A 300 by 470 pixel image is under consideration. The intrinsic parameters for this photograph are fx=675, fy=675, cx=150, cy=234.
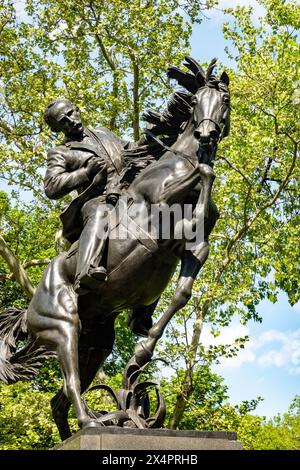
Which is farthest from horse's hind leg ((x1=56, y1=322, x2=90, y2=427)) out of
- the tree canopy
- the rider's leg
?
the tree canopy

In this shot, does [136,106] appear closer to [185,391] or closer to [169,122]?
[185,391]

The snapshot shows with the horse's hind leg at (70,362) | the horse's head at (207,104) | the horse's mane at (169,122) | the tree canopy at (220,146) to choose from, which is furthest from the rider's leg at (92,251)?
the tree canopy at (220,146)

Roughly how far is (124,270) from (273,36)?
14.5 meters

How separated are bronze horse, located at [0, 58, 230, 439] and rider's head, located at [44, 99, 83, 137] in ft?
2.09

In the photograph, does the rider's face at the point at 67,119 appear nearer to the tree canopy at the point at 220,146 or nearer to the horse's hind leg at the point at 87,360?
the horse's hind leg at the point at 87,360

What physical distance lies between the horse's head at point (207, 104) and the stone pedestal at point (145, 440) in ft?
7.51

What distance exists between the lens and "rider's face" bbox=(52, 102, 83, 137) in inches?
249

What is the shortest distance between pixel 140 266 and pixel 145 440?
1.40 metres

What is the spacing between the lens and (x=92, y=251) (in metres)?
5.48

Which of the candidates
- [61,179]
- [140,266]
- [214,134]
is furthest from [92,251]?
[214,134]

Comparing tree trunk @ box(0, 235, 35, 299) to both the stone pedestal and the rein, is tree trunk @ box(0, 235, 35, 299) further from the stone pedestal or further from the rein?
the stone pedestal

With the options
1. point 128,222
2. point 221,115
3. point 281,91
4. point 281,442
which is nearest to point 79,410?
point 128,222

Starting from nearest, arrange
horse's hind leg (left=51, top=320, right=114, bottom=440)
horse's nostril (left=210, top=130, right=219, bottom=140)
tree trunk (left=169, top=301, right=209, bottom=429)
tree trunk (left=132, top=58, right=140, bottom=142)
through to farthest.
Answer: horse's nostril (left=210, top=130, right=219, bottom=140) → horse's hind leg (left=51, top=320, right=114, bottom=440) → tree trunk (left=169, top=301, right=209, bottom=429) → tree trunk (left=132, top=58, right=140, bottom=142)
